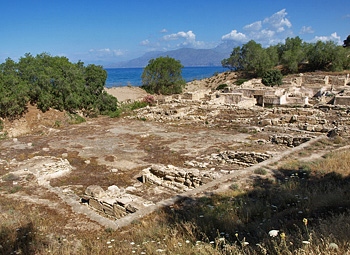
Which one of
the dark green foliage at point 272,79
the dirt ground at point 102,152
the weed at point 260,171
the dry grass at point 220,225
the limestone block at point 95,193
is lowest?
the dirt ground at point 102,152

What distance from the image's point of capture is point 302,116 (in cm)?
1986

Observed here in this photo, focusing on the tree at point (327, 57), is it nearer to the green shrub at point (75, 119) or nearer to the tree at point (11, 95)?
the green shrub at point (75, 119)

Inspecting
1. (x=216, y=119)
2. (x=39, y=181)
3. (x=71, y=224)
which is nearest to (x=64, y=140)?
(x=39, y=181)

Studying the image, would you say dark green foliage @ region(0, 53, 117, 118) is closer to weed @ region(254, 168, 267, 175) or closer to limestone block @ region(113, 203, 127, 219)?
limestone block @ region(113, 203, 127, 219)

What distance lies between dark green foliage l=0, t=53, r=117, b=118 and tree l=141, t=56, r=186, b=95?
49.9 feet

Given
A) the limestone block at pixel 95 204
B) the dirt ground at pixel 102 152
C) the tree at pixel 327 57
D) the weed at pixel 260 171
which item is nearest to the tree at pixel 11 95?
the dirt ground at pixel 102 152

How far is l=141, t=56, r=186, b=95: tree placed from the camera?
43.0 metres

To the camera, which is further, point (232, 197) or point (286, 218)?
point (232, 197)

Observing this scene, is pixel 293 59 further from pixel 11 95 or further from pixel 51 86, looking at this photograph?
pixel 11 95

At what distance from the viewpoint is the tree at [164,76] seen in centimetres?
4300

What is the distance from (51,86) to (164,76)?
20593mm

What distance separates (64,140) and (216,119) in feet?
34.0

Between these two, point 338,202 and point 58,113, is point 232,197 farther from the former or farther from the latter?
point 58,113

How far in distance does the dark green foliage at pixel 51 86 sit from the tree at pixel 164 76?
1522 cm
